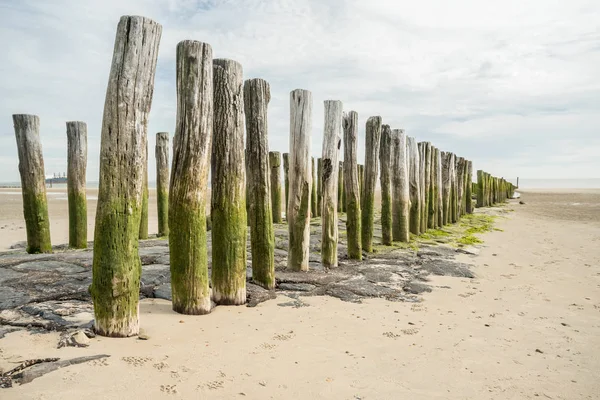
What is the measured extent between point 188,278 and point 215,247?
0.54 m

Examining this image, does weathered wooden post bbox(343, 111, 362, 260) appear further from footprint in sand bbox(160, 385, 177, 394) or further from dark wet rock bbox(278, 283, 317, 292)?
footprint in sand bbox(160, 385, 177, 394)

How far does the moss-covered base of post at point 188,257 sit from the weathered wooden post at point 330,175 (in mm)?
2773

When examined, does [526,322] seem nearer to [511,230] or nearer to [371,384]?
[371,384]

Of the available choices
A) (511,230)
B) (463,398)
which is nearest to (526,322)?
(463,398)

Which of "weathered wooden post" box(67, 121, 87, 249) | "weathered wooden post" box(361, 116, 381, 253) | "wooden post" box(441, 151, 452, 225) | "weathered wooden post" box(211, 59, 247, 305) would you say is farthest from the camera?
"wooden post" box(441, 151, 452, 225)

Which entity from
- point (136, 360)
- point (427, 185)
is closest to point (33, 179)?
point (136, 360)

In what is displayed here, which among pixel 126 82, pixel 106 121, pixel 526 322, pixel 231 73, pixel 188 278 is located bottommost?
pixel 526 322

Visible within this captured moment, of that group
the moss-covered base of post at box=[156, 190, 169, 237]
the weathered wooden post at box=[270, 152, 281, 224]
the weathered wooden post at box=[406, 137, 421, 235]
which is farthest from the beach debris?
the weathered wooden post at box=[270, 152, 281, 224]

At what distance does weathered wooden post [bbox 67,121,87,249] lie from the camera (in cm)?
827

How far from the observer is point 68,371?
2861 mm

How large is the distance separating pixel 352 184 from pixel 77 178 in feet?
16.8

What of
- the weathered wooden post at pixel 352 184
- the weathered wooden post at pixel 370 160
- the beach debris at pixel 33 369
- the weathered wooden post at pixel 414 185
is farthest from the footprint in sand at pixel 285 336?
the weathered wooden post at pixel 414 185

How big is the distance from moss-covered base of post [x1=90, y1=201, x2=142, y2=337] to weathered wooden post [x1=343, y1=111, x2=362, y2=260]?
167 inches

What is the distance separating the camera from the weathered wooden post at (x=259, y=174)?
5.18 metres
